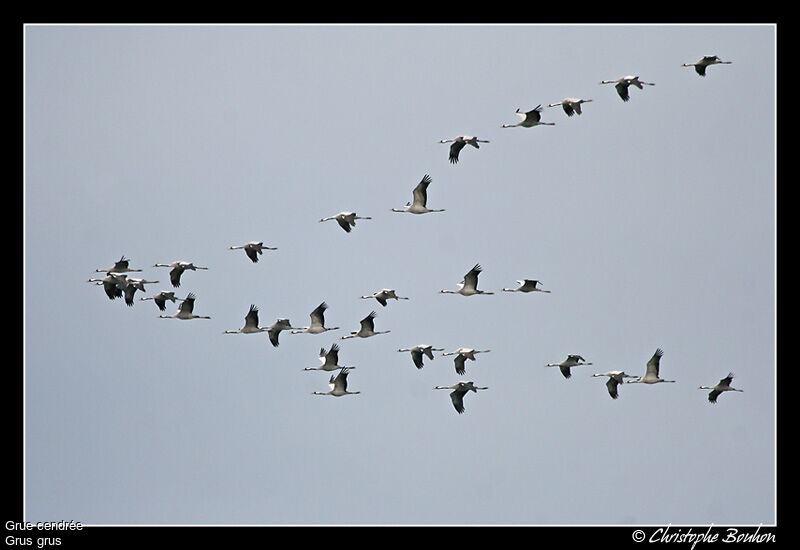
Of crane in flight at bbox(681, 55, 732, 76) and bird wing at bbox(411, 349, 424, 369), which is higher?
crane in flight at bbox(681, 55, 732, 76)

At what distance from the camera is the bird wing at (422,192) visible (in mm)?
73625

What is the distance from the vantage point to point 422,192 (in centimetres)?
Answer: 7381

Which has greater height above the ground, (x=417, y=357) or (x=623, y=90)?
(x=623, y=90)

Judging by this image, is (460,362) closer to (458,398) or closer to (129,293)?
(458,398)

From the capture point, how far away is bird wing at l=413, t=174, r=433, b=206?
73.6 metres

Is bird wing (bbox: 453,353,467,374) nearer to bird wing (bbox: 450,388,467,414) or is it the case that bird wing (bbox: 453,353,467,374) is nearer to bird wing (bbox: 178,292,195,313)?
bird wing (bbox: 450,388,467,414)

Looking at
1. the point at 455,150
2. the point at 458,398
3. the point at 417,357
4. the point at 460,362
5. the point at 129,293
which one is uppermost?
the point at 455,150

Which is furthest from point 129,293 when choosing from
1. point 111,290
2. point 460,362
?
point 460,362

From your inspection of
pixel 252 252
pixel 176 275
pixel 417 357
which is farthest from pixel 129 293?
pixel 417 357

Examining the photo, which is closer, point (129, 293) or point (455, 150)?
point (455, 150)

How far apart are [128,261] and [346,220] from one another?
272 inches

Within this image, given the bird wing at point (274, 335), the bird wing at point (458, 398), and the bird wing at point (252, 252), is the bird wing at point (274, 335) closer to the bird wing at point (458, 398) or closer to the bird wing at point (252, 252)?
the bird wing at point (252, 252)

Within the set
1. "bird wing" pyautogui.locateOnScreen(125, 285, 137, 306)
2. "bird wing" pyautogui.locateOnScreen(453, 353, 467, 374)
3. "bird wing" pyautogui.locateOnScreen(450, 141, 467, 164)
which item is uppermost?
"bird wing" pyautogui.locateOnScreen(450, 141, 467, 164)

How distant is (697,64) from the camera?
72625 millimetres
